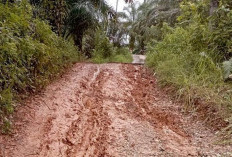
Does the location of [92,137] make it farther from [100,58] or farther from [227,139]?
[100,58]

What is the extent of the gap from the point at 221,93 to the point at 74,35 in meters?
7.14

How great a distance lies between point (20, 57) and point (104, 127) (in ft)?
5.00

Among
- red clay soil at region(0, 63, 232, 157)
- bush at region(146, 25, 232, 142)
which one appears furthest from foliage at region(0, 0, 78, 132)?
bush at region(146, 25, 232, 142)

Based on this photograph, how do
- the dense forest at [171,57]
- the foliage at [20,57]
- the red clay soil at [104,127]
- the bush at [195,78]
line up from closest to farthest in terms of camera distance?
the red clay soil at [104,127], the foliage at [20,57], the dense forest at [171,57], the bush at [195,78]

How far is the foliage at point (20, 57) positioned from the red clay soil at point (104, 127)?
243 mm

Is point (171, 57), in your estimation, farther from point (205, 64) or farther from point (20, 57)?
point (20, 57)

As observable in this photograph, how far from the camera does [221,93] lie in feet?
11.2

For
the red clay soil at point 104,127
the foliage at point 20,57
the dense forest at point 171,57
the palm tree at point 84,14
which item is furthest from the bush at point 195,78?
the palm tree at point 84,14

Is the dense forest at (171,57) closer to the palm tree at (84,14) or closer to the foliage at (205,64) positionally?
the foliage at (205,64)

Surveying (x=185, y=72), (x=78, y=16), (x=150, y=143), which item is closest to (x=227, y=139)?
(x=150, y=143)

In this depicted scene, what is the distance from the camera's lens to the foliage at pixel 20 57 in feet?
9.05

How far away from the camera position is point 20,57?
129 inches

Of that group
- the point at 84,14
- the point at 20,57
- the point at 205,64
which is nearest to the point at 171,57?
the point at 205,64

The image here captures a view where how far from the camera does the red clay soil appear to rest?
7.54ft
